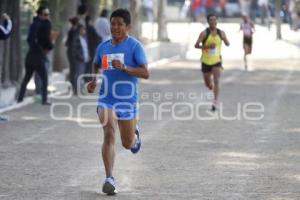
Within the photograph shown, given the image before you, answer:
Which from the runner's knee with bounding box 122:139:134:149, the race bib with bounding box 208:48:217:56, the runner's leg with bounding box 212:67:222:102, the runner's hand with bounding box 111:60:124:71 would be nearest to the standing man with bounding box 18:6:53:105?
the race bib with bounding box 208:48:217:56

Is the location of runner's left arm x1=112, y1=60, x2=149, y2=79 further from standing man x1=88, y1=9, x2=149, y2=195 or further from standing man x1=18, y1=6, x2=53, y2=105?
standing man x1=18, y1=6, x2=53, y2=105

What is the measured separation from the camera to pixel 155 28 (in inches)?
1997

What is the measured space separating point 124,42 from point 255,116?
8.56m

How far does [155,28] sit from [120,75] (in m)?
40.2

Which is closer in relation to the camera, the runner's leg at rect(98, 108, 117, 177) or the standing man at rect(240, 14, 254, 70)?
the runner's leg at rect(98, 108, 117, 177)

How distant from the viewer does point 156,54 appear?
37344mm

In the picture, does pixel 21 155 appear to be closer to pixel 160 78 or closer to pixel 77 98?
pixel 77 98

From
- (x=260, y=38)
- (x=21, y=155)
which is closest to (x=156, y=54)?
(x=260, y=38)

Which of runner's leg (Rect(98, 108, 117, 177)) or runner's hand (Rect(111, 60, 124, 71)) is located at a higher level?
runner's hand (Rect(111, 60, 124, 71))

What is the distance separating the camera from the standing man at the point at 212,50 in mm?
19578

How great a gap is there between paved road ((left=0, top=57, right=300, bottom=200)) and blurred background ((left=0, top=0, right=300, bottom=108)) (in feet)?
5.43

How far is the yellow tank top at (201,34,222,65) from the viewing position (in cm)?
1972

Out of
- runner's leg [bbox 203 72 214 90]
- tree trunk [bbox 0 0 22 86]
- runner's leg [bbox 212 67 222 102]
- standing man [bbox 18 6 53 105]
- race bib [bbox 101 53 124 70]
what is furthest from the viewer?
tree trunk [bbox 0 0 22 86]

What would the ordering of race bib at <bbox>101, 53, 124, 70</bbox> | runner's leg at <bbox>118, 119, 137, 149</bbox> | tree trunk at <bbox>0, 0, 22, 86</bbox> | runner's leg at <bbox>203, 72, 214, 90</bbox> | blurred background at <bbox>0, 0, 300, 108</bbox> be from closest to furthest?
race bib at <bbox>101, 53, 124, 70</bbox>
runner's leg at <bbox>118, 119, 137, 149</bbox>
runner's leg at <bbox>203, 72, 214, 90</bbox>
tree trunk at <bbox>0, 0, 22, 86</bbox>
blurred background at <bbox>0, 0, 300, 108</bbox>
